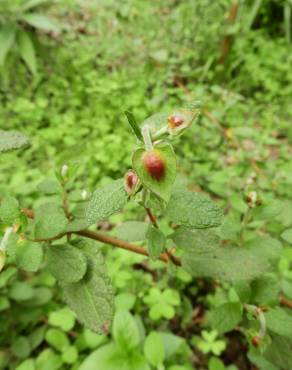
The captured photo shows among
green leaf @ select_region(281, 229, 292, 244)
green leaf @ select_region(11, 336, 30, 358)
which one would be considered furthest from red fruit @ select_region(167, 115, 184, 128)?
green leaf @ select_region(11, 336, 30, 358)

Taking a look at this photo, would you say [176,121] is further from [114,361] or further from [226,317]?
[114,361]

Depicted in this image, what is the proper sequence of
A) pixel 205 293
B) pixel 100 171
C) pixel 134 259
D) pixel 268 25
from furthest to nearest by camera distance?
pixel 268 25
pixel 100 171
pixel 205 293
pixel 134 259

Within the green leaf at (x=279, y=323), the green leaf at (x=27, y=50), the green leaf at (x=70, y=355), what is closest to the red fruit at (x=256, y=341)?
the green leaf at (x=279, y=323)

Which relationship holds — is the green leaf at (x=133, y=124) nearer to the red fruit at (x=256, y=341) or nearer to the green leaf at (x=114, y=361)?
the red fruit at (x=256, y=341)

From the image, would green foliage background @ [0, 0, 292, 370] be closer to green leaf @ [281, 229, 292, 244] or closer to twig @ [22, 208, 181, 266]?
green leaf @ [281, 229, 292, 244]

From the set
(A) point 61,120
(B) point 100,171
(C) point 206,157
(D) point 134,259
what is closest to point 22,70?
(A) point 61,120

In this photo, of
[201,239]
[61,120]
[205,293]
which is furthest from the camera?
[61,120]

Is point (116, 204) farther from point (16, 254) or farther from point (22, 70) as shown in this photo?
point (22, 70)

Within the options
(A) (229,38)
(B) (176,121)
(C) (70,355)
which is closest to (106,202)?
(B) (176,121)
